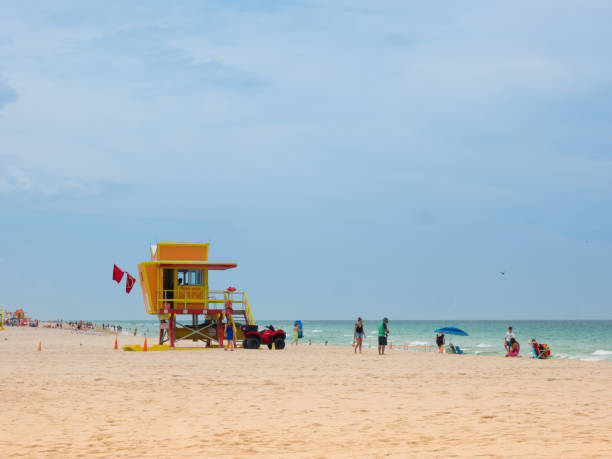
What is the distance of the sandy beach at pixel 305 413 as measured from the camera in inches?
340

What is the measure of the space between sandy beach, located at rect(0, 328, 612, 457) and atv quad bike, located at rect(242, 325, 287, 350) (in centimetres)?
1388

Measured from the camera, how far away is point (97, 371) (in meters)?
19.7

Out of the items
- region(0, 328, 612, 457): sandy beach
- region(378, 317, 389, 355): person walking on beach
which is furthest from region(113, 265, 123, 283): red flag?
region(0, 328, 612, 457): sandy beach

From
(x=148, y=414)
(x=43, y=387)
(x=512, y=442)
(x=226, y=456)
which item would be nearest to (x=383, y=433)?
(x=512, y=442)

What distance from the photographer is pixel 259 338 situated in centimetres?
3400

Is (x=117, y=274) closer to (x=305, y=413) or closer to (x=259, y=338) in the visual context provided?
(x=259, y=338)

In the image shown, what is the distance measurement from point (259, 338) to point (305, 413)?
22686 millimetres

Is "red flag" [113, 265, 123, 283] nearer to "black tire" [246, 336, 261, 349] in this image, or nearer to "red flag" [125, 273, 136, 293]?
"red flag" [125, 273, 136, 293]

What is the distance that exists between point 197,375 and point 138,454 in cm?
1027

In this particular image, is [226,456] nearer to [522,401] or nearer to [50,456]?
[50,456]

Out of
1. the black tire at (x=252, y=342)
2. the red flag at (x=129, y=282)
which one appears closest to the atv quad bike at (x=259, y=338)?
the black tire at (x=252, y=342)

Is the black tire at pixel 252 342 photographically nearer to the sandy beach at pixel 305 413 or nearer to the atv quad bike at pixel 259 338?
the atv quad bike at pixel 259 338

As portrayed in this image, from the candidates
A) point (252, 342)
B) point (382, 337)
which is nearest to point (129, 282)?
point (252, 342)

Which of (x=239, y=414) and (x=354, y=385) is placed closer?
(x=239, y=414)
